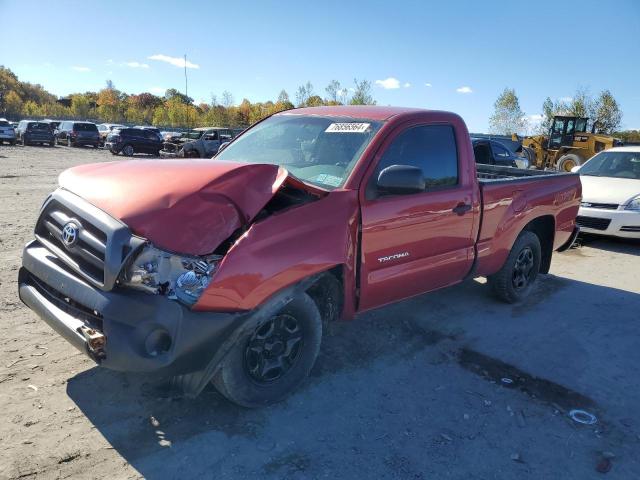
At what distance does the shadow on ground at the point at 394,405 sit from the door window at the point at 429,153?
1.44 m

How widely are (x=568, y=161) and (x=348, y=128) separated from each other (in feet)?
66.1

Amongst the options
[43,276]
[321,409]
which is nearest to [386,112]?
[321,409]

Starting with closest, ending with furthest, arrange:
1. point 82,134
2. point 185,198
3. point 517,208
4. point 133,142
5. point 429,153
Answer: point 185,198
point 429,153
point 517,208
point 133,142
point 82,134

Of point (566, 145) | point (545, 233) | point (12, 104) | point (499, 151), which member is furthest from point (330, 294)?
point (12, 104)

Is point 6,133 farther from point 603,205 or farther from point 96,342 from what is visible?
point 96,342

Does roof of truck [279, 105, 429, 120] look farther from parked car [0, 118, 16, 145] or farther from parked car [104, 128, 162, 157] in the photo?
parked car [0, 118, 16, 145]

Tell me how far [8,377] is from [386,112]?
3.37m

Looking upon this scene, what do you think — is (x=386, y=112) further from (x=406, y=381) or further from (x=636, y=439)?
(x=636, y=439)

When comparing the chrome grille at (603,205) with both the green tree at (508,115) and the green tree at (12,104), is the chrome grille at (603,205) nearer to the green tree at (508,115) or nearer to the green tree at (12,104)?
the green tree at (508,115)

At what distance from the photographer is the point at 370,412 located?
317 centimetres

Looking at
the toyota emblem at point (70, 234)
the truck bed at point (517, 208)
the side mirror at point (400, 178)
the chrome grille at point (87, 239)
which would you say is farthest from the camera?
the truck bed at point (517, 208)

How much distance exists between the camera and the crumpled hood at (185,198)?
2.56 meters

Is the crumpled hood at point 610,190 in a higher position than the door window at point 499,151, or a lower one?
lower

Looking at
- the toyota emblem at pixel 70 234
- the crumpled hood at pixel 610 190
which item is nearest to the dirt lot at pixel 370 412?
the toyota emblem at pixel 70 234
